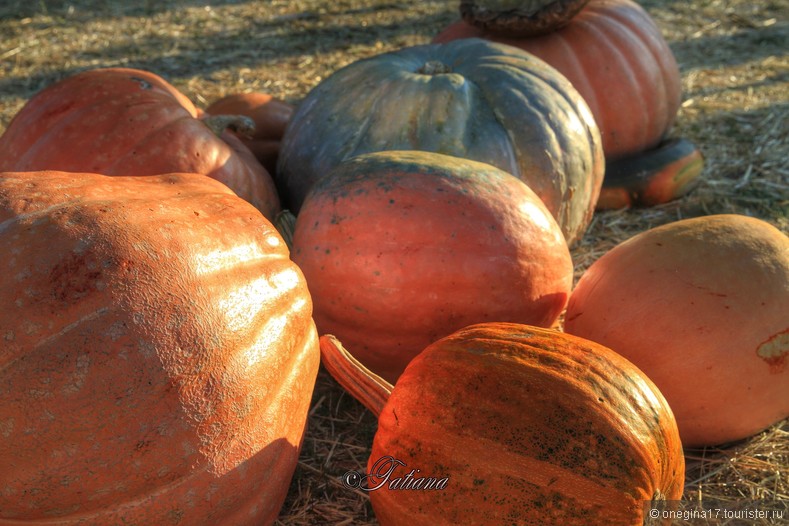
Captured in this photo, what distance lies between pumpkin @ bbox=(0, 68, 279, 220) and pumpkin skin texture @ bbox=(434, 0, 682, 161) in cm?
198

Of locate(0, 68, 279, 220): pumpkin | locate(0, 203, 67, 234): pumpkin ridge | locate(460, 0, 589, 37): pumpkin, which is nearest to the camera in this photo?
locate(0, 203, 67, 234): pumpkin ridge

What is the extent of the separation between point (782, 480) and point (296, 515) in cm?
153

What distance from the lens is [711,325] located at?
2.43 meters

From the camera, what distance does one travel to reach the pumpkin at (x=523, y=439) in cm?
179

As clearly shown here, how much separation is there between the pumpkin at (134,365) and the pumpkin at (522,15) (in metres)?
2.77

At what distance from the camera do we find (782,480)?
2479 mm

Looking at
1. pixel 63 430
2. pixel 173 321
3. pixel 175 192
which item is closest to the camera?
pixel 63 430

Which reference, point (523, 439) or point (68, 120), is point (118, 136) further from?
point (523, 439)

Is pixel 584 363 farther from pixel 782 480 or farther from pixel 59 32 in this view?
pixel 59 32

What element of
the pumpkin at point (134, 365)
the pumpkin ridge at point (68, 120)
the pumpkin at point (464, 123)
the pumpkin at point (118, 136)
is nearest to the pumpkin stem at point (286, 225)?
the pumpkin at point (118, 136)

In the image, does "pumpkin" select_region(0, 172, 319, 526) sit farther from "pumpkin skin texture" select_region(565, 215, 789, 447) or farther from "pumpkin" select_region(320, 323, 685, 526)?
"pumpkin skin texture" select_region(565, 215, 789, 447)

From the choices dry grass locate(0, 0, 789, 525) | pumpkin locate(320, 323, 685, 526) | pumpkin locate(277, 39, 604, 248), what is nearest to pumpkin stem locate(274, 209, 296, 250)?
pumpkin locate(277, 39, 604, 248)

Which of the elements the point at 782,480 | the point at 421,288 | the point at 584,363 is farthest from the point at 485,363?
the point at 782,480

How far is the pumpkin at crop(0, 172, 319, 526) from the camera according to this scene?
1725mm
